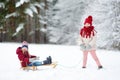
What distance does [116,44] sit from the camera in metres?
Answer: 24.3

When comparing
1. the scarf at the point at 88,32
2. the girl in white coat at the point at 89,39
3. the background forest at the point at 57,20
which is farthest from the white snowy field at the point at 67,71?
the background forest at the point at 57,20

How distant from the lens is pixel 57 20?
3394cm

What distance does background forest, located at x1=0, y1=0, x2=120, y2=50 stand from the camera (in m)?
24.8

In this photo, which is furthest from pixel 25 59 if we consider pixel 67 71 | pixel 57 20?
pixel 57 20

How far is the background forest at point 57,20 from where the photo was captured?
977 inches

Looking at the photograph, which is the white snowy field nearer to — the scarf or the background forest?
the scarf

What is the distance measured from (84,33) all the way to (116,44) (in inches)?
503

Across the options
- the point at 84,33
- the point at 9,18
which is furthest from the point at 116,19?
the point at 84,33

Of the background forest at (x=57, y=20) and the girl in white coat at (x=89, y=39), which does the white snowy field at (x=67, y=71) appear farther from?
the background forest at (x=57, y=20)

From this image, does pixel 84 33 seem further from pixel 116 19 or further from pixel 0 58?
pixel 116 19

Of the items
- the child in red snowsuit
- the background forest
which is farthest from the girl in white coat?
the background forest

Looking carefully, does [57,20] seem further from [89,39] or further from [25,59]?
[89,39]

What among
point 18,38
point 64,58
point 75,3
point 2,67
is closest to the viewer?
point 2,67

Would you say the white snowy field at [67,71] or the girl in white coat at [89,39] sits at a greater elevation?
the girl in white coat at [89,39]
